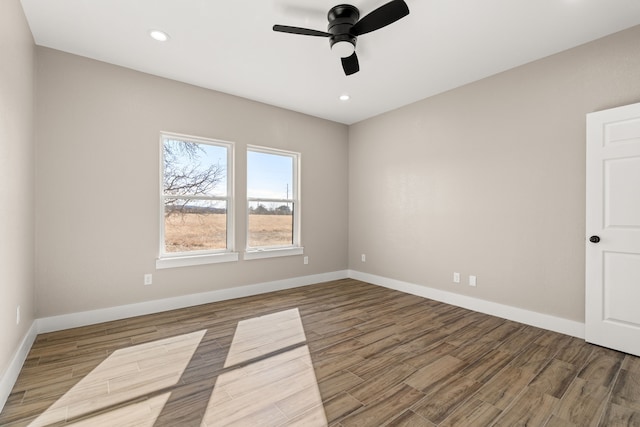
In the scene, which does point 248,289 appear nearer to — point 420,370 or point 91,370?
point 91,370

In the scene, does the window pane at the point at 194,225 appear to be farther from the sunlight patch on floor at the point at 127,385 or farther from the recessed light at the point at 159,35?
the recessed light at the point at 159,35

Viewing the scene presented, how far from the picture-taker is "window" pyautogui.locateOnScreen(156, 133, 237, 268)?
12.1ft

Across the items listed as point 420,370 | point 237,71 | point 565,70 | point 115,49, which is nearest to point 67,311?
point 115,49

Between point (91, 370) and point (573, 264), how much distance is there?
14.4 feet

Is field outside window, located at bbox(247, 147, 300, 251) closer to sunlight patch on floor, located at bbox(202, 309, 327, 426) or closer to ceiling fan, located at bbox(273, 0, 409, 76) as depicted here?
sunlight patch on floor, located at bbox(202, 309, 327, 426)

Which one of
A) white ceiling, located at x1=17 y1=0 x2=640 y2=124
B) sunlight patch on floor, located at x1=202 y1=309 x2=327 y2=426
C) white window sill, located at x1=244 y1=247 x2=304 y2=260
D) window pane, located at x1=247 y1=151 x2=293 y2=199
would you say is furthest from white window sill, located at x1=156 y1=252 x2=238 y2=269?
white ceiling, located at x1=17 y1=0 x2=640 y2=124

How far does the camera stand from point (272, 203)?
15.2 feet

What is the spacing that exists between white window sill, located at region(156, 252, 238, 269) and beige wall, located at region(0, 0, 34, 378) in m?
1.15

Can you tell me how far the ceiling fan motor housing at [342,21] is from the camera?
92.4 inches

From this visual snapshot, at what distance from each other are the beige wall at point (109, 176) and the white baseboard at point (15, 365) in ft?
1.13

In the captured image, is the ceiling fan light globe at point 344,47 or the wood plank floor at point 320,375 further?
the ceiling fan light globe at point 344,47

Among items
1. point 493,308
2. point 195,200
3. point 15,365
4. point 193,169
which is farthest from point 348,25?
→ point 15,365

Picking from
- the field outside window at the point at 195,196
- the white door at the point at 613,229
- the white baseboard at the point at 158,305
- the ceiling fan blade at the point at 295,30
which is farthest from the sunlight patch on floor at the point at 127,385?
the white door at the point at 613,229

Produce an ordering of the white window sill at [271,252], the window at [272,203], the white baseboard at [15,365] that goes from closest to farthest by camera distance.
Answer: the white baseboard at [15,365], the white window sill at [271,252], the window at [272,203]
